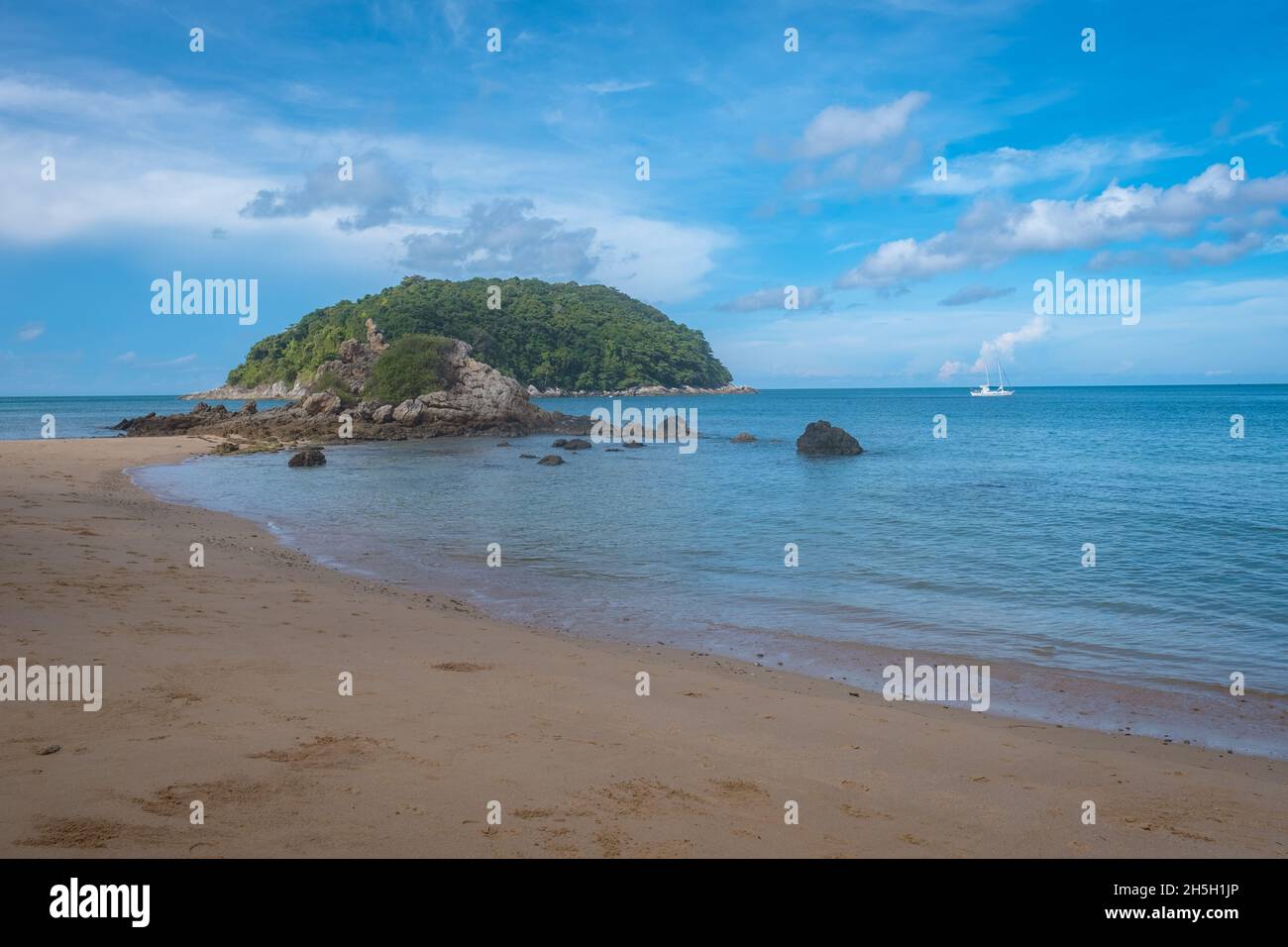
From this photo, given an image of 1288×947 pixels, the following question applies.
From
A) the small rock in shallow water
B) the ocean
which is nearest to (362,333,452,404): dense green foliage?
the ocean

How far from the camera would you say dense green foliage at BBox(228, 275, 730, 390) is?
4439 inches

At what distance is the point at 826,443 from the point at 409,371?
38.9 metres

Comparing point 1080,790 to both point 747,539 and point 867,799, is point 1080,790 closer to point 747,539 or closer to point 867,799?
point 867,799

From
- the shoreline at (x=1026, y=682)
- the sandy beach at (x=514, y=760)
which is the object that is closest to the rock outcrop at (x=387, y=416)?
the shoreline at (x=1026, y=682)

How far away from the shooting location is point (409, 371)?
6875cm

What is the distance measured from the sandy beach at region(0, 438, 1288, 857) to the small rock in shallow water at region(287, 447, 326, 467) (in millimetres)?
29292

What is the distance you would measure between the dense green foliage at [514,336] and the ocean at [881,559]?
7486 centimetres

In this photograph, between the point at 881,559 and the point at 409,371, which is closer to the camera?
the point at 881,559

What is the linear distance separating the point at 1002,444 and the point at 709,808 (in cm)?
5708

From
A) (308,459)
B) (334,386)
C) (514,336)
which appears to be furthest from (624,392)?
(308,459)

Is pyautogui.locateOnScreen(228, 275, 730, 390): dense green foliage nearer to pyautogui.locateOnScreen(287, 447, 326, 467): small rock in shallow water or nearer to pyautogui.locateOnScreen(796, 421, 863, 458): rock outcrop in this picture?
pyautogui.locateOnScreen(287, 447, 326, 467): small rock in shallow water

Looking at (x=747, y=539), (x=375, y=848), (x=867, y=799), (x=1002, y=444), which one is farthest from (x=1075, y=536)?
(x=1002, y=444)

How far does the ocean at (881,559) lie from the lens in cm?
1041

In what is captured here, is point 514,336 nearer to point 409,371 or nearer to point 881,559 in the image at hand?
point 409,371
